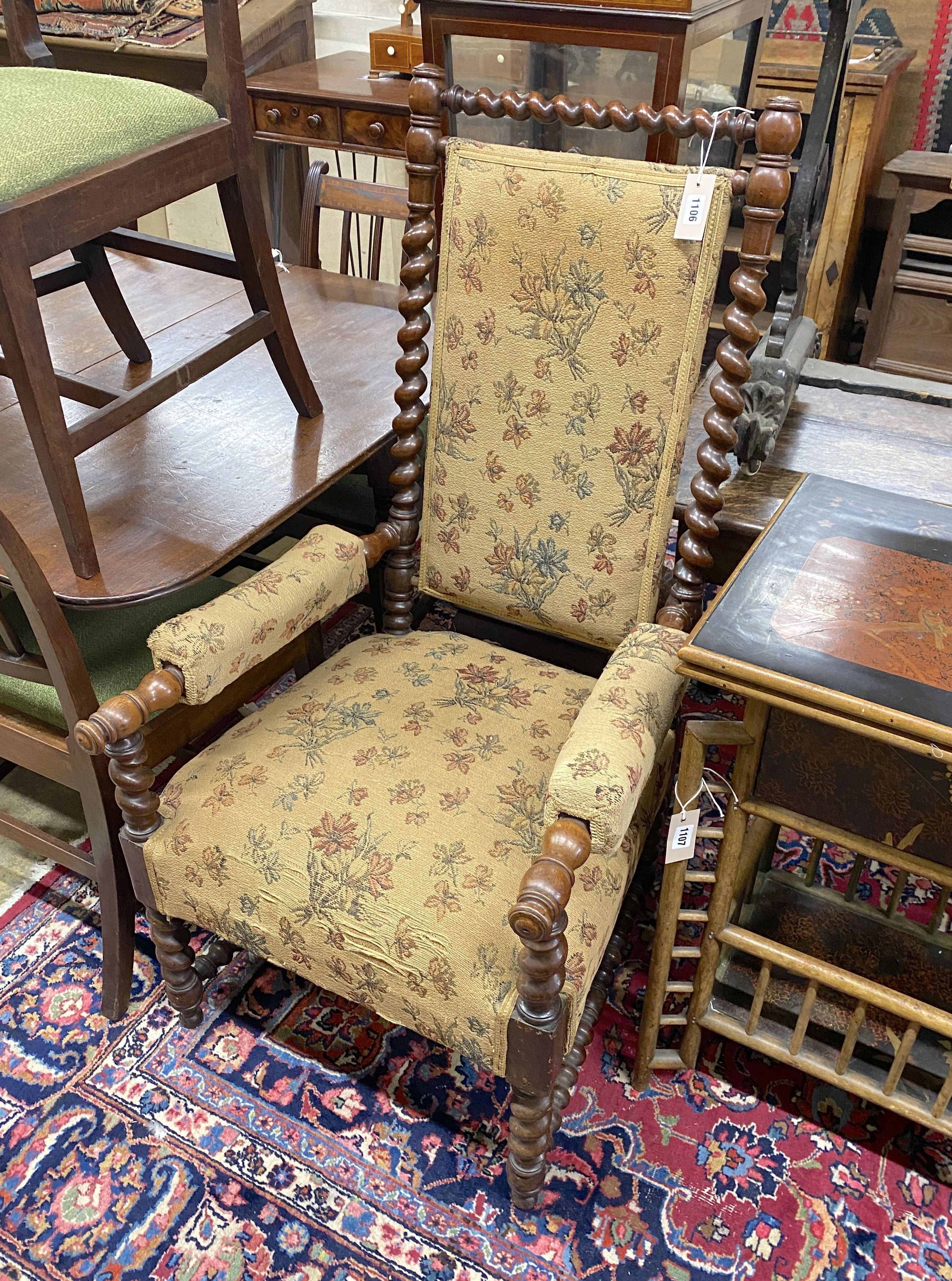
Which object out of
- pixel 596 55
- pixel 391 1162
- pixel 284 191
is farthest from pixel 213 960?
pixel 284 191

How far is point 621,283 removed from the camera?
136 cm

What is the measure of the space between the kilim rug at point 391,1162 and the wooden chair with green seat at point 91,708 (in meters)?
A: 0.17

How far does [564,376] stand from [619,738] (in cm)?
56

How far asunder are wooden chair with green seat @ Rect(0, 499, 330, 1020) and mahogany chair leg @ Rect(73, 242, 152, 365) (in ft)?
1.87

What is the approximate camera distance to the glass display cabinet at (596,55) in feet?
6.01

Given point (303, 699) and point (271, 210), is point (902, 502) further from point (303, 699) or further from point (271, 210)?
point (271, 210)

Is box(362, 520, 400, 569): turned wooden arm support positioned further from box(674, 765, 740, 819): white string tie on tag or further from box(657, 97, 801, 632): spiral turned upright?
box(674, 765, 740, 819): white string tie on tag

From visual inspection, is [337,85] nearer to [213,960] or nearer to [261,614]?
[261,614]

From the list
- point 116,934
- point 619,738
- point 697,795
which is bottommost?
point 116,934

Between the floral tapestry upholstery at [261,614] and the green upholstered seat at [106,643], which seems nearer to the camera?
the floral tapestry upholstery at [261,614]

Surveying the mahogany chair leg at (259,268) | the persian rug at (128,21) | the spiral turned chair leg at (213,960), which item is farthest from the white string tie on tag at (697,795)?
the persian rug at (128,21)

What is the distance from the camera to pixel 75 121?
4.39ft

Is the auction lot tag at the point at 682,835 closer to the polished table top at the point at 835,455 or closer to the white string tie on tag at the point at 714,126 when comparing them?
the polished table top at the point at 835,455

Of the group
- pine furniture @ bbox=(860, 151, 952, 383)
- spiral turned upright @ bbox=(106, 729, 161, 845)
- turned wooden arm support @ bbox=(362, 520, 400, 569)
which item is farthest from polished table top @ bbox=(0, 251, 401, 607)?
pine furniture @ bbox=(860, 151, 952, 383)
